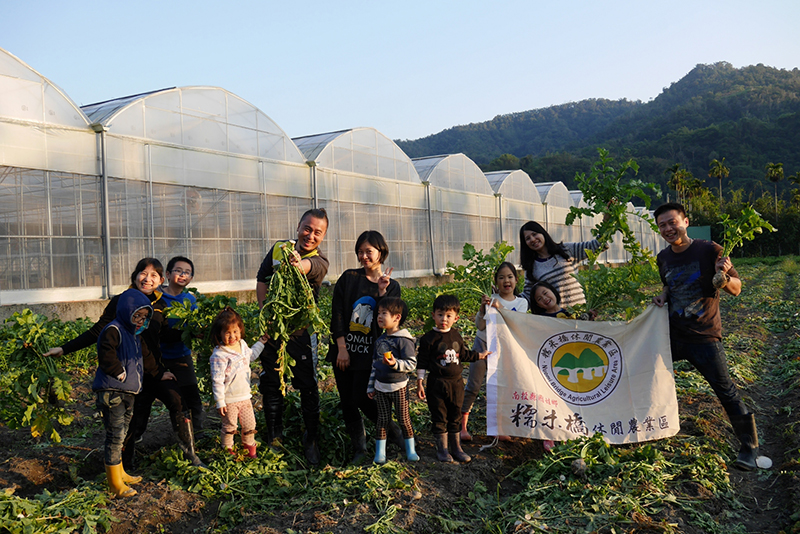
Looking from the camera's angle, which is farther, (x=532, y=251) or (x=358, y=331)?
(x=532, y=251)

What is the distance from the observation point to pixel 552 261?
16.7 ft

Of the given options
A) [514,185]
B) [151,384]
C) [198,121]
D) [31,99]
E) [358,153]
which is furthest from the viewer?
[514,185]

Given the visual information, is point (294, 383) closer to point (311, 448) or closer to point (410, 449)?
point (311, 448)

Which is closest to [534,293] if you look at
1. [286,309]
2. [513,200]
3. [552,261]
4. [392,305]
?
[552,261]

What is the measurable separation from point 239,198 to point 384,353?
433 inches

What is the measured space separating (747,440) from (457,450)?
7.44 feet

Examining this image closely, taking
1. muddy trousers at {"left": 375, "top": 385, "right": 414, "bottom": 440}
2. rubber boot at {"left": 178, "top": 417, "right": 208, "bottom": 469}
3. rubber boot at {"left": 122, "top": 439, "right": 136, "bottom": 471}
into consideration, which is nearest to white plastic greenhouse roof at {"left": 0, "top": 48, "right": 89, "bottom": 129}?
rubber boot at {"left": 122, "top": 439, "right": 136, "bottom": 471}

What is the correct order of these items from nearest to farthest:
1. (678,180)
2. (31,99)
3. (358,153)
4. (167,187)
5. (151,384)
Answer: (151,384)
(31,99)
(167,187)
(358,153)
(678,180)

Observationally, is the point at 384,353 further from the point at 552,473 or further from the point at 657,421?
the point at 657,421

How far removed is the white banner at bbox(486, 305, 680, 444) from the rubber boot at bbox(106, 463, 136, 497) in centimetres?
272

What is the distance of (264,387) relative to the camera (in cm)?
445

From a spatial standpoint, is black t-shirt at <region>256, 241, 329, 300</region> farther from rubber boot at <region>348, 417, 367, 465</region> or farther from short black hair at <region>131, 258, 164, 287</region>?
rubber boot at <region>348, 417, 367, 465</region>

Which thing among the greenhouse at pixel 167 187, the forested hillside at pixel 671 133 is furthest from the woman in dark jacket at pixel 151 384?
the forested hillside at pixel 671 133

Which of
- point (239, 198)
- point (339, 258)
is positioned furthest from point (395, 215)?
point (239, 198)
